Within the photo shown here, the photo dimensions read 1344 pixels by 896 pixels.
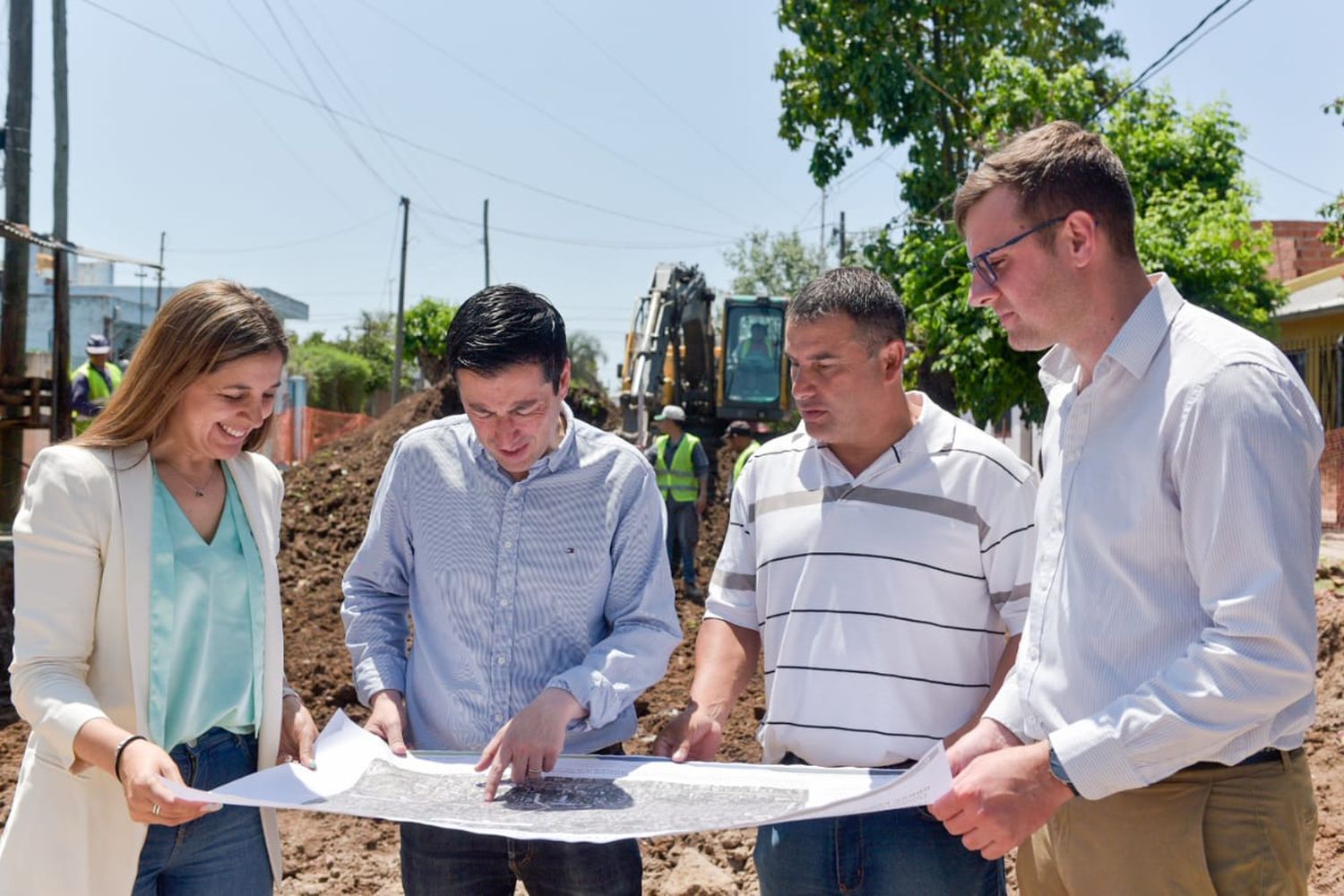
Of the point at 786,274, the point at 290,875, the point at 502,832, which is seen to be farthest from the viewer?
the point at 786,274

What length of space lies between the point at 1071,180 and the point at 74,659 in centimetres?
203

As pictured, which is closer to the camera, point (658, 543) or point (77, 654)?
point (77, 654)

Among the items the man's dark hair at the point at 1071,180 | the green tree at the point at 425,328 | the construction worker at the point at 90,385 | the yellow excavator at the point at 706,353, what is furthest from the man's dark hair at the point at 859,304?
the green tree at the point at 425,328

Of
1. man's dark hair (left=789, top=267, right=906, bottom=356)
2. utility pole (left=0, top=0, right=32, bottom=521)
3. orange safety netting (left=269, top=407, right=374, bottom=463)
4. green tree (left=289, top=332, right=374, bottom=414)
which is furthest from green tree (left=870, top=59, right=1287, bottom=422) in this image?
green tree (left=289, top=332, right=374, bottom=414)

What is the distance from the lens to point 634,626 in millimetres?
2496

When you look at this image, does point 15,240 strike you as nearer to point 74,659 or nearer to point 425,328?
point 74,659

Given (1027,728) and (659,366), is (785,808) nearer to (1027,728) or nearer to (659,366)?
(1027,728)

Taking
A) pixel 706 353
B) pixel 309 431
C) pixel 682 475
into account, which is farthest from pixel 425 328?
pixel 682 475

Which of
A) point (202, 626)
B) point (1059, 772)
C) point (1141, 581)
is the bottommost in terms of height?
point (1059, 772)

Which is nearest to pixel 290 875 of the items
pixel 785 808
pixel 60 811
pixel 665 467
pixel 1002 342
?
pixel 60 811

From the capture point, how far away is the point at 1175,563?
74.7 inches

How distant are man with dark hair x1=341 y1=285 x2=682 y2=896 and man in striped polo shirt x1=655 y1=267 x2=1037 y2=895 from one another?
0.79 feet

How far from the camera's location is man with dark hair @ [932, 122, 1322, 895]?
1766 mm

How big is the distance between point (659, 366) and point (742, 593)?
47.8ft
